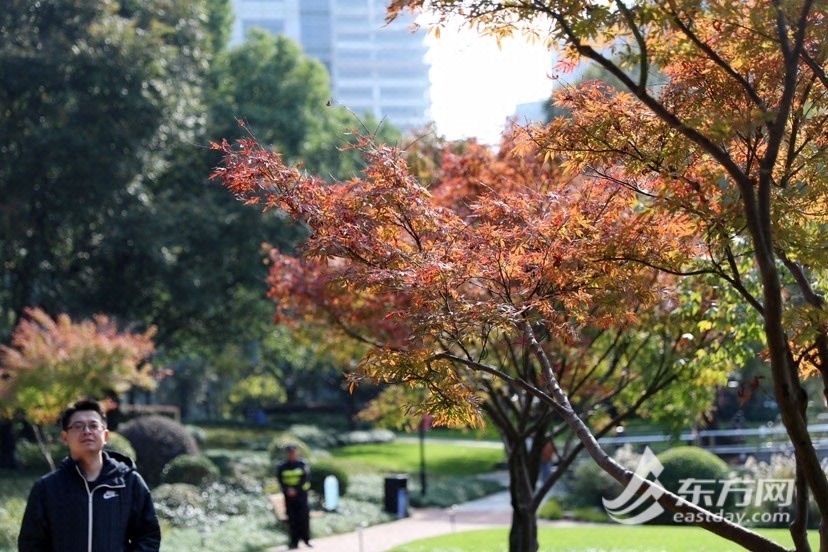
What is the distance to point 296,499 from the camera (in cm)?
1530

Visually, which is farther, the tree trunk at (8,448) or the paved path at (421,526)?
the tree trunk at (8,448)

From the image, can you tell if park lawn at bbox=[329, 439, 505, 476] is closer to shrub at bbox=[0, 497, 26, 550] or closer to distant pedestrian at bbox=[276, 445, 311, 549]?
shrub at bbox=[0, 497, 26, 550]

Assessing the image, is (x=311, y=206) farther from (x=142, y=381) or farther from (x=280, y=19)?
(x=280, y=19)

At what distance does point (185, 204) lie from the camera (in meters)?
26.8

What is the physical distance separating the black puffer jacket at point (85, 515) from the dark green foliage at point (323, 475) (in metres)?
15.8

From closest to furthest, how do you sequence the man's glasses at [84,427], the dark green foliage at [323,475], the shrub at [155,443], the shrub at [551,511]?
1. the man's glasses at [84,427]
2. the shrub at [551,511]
3. the dark green foliage at [323,475]
4. the shrub at [155,443]

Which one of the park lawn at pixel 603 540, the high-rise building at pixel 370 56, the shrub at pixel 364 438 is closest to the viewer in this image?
the park lawn at pixel 603 540

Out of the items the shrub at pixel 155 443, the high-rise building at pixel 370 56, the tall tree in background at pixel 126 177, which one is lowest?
the shrub at pixel 155 443

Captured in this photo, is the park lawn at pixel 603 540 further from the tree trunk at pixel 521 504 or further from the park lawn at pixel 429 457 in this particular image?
the park lawn at pixel 429 457

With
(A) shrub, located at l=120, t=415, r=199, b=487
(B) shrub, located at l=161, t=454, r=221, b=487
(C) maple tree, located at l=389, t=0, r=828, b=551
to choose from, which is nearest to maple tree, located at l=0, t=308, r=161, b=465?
(B) shrub, located at l=161, t=454, r=221, b=487

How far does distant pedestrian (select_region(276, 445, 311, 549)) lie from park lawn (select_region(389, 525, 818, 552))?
1.48 metres

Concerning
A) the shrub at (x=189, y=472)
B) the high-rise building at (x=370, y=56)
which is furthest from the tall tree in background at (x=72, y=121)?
the high-rise building at (x=370, y=56)

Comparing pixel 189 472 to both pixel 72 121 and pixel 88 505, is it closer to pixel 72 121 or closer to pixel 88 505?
pixel 72 121

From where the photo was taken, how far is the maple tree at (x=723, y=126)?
15.5 ft
